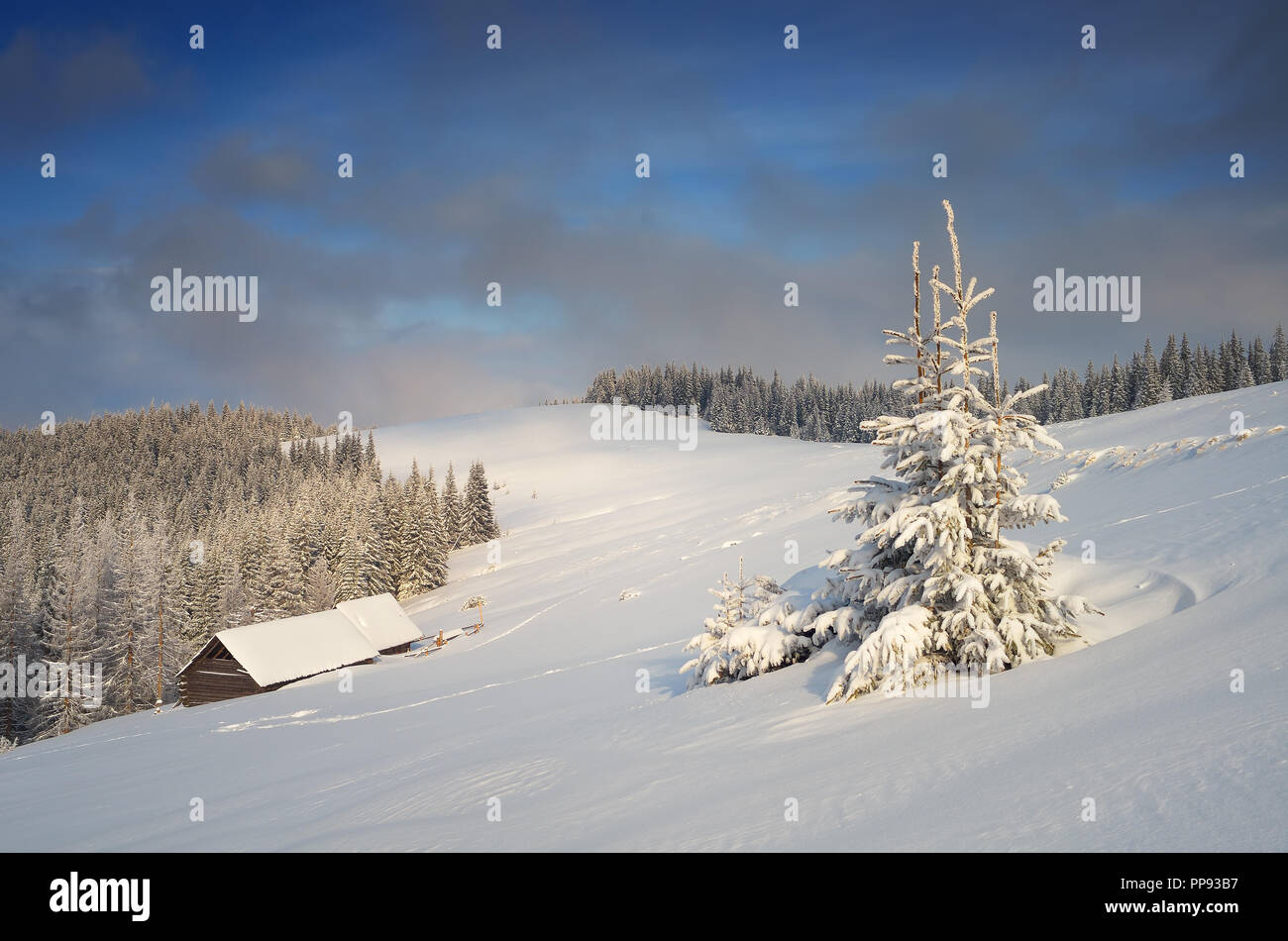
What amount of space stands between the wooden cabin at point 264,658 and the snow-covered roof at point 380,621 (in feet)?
10.4

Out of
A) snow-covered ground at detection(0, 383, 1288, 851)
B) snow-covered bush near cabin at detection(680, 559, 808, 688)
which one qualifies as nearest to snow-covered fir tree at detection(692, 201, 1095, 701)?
snow-covered ground at detection(0, 383, 1288, 851)

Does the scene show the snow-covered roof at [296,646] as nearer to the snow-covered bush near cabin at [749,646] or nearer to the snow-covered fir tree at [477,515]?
the snow-covered bush near cabin at [749,646]

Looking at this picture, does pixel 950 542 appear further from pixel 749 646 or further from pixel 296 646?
pixel 296 646

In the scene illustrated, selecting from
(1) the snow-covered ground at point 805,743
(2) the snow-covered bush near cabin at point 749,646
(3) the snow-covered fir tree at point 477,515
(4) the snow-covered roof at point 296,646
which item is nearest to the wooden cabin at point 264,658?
(4) the snow-covered roof at point 296,646

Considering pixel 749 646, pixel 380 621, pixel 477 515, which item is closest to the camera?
pixel 749 646

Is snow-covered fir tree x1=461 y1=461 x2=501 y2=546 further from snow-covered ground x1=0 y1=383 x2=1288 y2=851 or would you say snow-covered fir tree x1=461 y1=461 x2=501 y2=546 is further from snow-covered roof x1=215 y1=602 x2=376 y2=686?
snow-covered ground x1=0 y1=383 x2=1288 y2=851

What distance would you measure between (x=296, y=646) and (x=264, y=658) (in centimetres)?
206

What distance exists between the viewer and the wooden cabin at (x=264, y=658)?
4019 cm

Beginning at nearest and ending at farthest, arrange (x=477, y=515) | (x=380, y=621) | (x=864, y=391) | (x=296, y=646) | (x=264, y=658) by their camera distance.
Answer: (x=264, y=658) → (x=296, y=646) → (x=380, y=621) → (x=477, y=515) → (x=864, y=391)

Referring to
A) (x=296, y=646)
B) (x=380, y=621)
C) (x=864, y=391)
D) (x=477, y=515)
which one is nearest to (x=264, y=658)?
(x=296, y=646)

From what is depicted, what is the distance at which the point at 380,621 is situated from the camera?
50.5m

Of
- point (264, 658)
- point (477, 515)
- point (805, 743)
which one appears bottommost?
point (264, 658)
